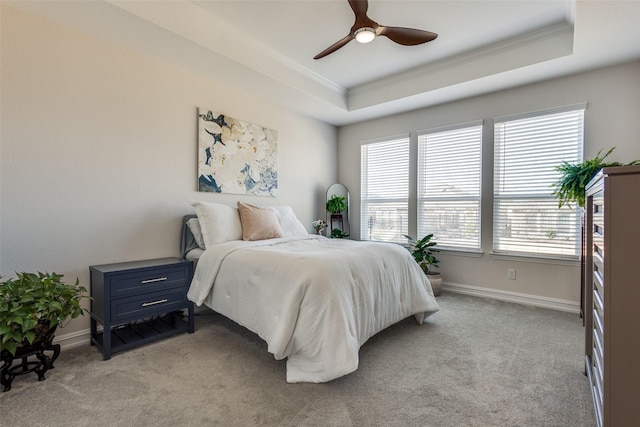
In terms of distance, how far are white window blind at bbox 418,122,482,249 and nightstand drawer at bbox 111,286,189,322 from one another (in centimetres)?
319

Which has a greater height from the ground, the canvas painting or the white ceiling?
the white ceiling

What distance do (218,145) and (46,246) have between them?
1.77 metres

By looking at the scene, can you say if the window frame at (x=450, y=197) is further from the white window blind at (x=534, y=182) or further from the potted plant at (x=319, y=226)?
the potted plant at (x=319, y=226)

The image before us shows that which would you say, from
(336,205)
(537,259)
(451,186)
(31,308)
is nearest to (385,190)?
(336,205)

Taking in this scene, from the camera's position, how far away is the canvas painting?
10.8ft

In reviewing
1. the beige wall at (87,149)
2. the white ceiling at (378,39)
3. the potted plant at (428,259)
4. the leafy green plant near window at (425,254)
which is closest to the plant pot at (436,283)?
the potted plant at (428,259)

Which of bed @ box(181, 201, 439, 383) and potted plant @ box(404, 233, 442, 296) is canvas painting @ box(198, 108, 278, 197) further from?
potted plant @ box(404, 233, 442, 296)

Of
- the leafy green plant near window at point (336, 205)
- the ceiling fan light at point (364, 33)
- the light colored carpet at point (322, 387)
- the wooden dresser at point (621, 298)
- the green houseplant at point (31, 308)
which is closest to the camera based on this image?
the wooden dresser at point (621, 298)

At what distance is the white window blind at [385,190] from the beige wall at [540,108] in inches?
13.2

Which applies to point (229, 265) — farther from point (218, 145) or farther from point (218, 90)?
point (218, 90)

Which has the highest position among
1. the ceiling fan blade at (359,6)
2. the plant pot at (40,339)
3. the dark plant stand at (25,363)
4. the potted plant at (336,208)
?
the ceiling fan blade at (359,6)

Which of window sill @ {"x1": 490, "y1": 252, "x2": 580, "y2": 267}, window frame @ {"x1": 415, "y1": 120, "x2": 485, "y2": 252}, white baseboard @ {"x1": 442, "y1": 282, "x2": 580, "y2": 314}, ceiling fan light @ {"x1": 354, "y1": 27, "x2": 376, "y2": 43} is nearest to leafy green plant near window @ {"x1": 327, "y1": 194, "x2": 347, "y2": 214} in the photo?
window frame @ {"x1": 415, "y1": 120, "x2": 485, "y2": 252}

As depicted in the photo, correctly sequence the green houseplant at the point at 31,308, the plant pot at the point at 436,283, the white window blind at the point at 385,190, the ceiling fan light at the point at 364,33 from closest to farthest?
the green houseplant at the point at 31,308
the ceiling fan light at the point at 364,33
the plant pot at the point at 436,283
the white window blind at the point at 385,190

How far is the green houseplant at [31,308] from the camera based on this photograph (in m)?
1.71
